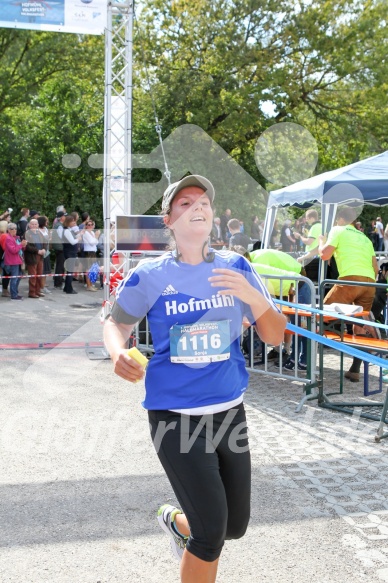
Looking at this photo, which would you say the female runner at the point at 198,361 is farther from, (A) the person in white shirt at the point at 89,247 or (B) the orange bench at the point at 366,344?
(A) the person in white shirt at the point at 89,247

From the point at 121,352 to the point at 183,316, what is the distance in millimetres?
301

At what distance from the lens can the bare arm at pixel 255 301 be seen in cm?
272

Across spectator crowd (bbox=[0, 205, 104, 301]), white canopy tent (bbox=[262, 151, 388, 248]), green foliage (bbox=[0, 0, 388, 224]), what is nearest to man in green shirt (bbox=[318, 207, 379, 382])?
white canopy tent (bbox=[262, 151, 388, 248])

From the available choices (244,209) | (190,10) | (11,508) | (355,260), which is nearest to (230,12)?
(190,10)

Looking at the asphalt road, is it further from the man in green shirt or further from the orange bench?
the man in green shirt

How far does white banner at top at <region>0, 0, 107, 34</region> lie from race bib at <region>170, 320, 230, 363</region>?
9580 mm

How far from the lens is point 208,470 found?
2.71 metres

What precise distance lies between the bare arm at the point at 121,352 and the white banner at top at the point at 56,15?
9.42m

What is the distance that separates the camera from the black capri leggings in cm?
268

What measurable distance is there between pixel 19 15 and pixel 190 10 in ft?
49.2

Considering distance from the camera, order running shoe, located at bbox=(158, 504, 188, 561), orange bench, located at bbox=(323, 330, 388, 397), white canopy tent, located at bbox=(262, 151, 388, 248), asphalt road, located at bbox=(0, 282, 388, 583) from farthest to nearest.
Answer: white canopy tent, located at bbox=(262, 151, 388, 248) < orange bench, located at bbox=(323, 330, 388, 397) < asphalt road, located at bbox=(0, 282, 388, 583) < running shoe, located at bbox=(158, 504, 188, 561)

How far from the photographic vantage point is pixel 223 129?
27.2 m

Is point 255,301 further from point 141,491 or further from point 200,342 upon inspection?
point 141,491

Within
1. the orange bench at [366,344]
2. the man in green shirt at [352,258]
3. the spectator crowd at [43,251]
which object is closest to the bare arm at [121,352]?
the orange bench at [366,344]
